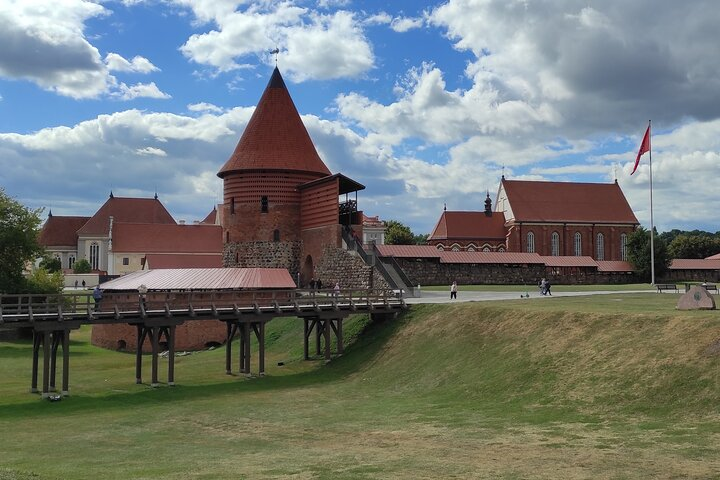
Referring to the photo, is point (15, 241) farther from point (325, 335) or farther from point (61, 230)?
point (61, 230)

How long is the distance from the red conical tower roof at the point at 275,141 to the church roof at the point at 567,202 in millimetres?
29833

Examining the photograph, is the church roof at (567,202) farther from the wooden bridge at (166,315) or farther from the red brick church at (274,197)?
the wooden bridge at (166,315)

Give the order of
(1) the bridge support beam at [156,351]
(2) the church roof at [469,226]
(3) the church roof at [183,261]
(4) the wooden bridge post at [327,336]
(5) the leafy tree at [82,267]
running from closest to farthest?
(1) the bridge support beam at [156,351]
(4) the wooden bridge post at [327,336]
(3) the church roof at [183,261]
(2) the church roof at [469,226]
(5) the leafy tree at [82,267]

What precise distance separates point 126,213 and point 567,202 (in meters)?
52.3

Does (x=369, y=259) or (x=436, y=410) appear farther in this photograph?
(x=369, y=259)

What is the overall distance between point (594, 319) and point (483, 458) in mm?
9912

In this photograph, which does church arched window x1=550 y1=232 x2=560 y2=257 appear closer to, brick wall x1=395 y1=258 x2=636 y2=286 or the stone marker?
brick wall x1=395 y1=258 x2=636 y2=286

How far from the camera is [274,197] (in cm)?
4488

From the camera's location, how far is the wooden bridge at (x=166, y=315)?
22.8 m

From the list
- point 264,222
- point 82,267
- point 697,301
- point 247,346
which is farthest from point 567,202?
point 247,346

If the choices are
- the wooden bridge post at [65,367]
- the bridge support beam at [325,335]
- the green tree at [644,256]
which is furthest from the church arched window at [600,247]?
the wooden bridge post at [65,367]

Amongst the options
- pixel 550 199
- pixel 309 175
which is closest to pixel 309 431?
pixel 309 175

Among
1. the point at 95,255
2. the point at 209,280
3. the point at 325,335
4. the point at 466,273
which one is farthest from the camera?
the point at 95,255

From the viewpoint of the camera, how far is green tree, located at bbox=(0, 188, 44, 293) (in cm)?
4234
